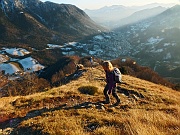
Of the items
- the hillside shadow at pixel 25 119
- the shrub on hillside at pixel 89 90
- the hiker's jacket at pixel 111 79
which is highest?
the hiker's jacket at pixel 111 79

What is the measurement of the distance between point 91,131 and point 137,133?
2.09 m

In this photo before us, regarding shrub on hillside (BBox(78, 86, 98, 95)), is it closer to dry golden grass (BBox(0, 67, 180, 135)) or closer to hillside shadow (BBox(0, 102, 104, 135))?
dry golden grass (BBox(0, 67, 180, 135))

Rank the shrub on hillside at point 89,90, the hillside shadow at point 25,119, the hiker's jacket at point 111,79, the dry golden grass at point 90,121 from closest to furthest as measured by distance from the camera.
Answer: the dry golden grass at point 90,121
the hillside shadow at point 25,119
the hiker's jacket at point 111,79
the shrub on hillside at point 89,90

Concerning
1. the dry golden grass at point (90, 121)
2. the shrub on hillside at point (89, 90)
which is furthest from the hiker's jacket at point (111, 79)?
the shrub on hillside at point (89, 90)

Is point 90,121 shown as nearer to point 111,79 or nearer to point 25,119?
point 25,119

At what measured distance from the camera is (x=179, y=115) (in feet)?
37.8

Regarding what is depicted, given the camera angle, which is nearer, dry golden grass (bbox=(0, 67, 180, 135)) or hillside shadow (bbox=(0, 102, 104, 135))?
dry golden grass (bbox=(0, 67, 180, 135))

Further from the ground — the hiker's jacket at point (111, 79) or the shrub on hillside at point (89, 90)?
the hiker's jacket at point (111, 79)

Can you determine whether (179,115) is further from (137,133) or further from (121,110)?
(137,133)

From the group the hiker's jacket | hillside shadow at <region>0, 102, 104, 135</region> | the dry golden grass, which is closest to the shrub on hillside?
the dry golden grass

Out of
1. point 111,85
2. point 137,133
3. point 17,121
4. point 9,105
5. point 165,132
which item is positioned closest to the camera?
point 137,133

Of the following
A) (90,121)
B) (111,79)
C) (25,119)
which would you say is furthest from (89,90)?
(90,121)

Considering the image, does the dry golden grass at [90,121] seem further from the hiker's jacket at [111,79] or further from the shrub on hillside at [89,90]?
the shrub on hillside at [89,90]

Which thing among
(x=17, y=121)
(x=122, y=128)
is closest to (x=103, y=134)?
(x=122, y=128)
